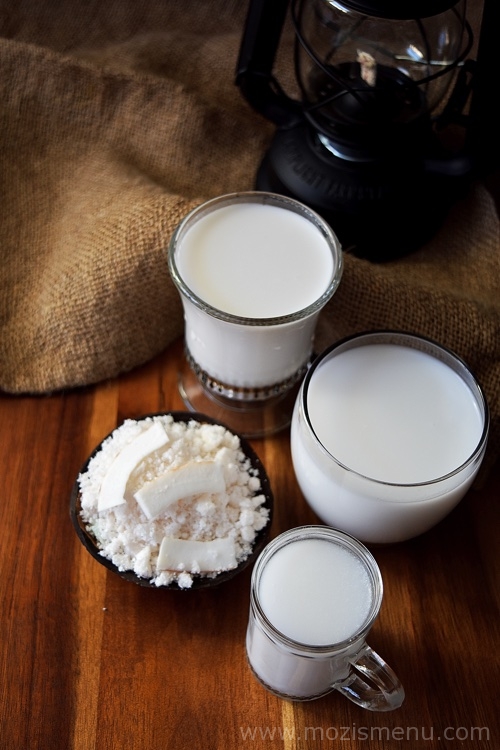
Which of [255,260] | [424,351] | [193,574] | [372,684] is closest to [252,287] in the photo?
[255,260]

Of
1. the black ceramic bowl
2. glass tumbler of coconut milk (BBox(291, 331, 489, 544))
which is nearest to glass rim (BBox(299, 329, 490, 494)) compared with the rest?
glass tumbler of coconut milk (BBox(291, 331, 489, 544))

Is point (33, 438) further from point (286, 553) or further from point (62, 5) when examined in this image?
point (62, 5)


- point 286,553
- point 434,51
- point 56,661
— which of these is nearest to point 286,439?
point 286,553

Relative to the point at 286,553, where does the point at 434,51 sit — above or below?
above

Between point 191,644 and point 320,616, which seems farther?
point 191,644

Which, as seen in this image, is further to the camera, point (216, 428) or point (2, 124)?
point (2, 124)

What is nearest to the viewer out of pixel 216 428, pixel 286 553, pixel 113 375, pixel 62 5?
pixel 286 553

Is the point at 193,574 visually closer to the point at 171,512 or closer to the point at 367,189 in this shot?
the point at 171,512
